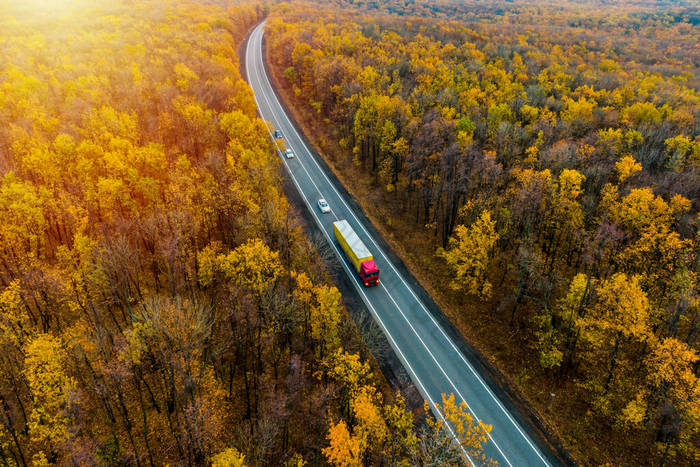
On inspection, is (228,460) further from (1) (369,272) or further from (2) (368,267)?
(2) (368,267)

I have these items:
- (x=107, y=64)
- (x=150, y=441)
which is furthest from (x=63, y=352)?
(x=107, y=64)

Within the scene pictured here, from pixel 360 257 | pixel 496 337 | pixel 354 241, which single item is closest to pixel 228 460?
pixel 360 257

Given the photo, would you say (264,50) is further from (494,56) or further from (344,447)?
(344,447)

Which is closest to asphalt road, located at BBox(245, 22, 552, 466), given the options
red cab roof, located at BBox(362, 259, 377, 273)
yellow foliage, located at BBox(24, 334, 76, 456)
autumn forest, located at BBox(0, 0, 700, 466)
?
autumn forest, located at BBox(0, 0, 700, 466)

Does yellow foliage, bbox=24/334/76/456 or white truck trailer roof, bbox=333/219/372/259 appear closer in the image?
yellow foliage, bbox=24/334/76/456

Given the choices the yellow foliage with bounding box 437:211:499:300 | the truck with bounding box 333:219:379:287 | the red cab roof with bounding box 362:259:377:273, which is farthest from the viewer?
the truck with bounding box 333:219:379:287

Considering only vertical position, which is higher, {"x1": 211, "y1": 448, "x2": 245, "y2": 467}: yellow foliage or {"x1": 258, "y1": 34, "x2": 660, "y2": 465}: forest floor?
{"x1": 211, "y1": 448, "x2": 245, "y2": 467}: yellow foliage

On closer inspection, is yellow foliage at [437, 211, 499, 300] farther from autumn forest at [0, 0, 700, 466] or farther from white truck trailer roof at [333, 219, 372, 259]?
white truck trailer roof at [333, 219, 372, 259]
